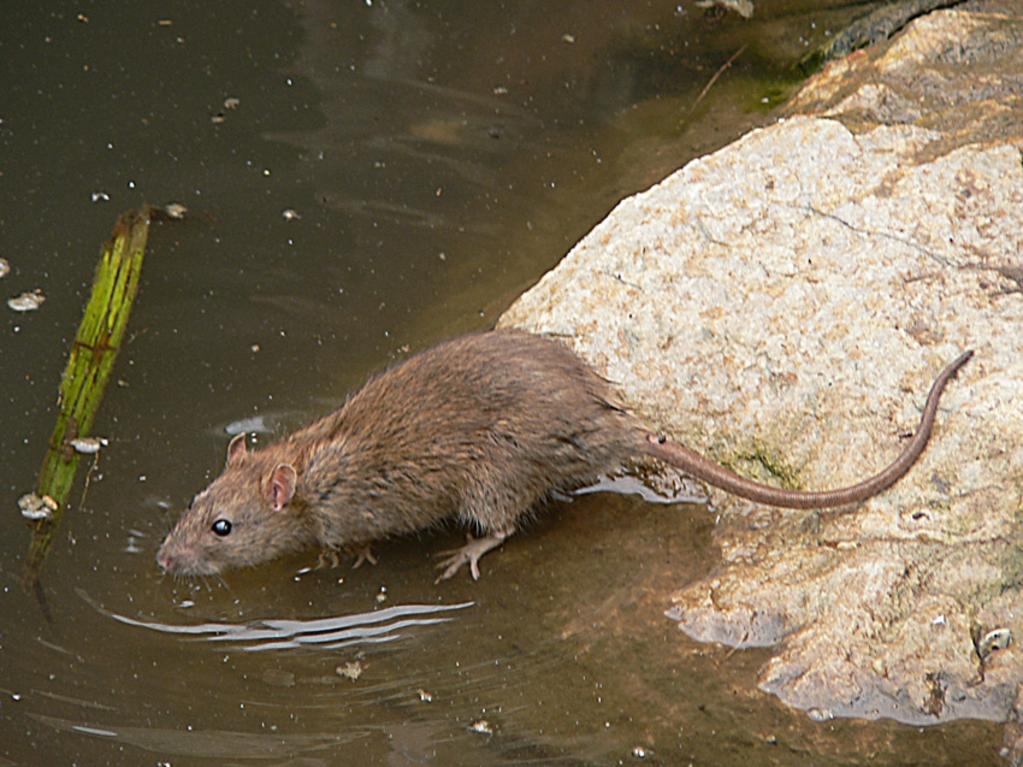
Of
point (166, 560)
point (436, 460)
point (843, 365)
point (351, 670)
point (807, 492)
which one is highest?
point (843, 365)

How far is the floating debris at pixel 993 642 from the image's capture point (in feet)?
12.6

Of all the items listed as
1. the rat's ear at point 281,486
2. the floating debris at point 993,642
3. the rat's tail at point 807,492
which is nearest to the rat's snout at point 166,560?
the rat's ear at point 281,486

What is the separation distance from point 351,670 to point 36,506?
1334 millimetres

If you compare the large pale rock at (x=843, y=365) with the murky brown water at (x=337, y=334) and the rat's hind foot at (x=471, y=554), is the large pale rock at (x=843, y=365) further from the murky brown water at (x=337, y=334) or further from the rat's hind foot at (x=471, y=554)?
the rat's hind foot at (x=471, y=554)

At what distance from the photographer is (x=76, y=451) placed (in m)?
5.02

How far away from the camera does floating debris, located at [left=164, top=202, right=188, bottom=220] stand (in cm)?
624

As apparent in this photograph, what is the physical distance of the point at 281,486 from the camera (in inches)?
188

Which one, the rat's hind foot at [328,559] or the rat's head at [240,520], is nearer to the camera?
the rat's head at [240,520]

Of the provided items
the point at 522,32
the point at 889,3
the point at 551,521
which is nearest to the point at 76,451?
the point at 551,521

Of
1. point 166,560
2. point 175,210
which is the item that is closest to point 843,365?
point 166,560

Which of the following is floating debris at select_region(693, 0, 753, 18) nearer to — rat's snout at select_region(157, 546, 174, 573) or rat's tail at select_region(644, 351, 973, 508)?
rat's tail at select_region(644, 351, 973, 508)

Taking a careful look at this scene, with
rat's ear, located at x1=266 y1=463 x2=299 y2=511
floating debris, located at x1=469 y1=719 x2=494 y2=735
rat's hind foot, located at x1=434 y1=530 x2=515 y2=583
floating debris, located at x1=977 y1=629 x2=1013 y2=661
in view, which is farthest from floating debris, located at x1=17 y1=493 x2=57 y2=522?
floating debris, located at x1=977 y1=629 x2=1013 y2=661

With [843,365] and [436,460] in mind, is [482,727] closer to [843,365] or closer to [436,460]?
[436,460]

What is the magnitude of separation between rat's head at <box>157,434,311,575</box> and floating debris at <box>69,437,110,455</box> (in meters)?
0.47
